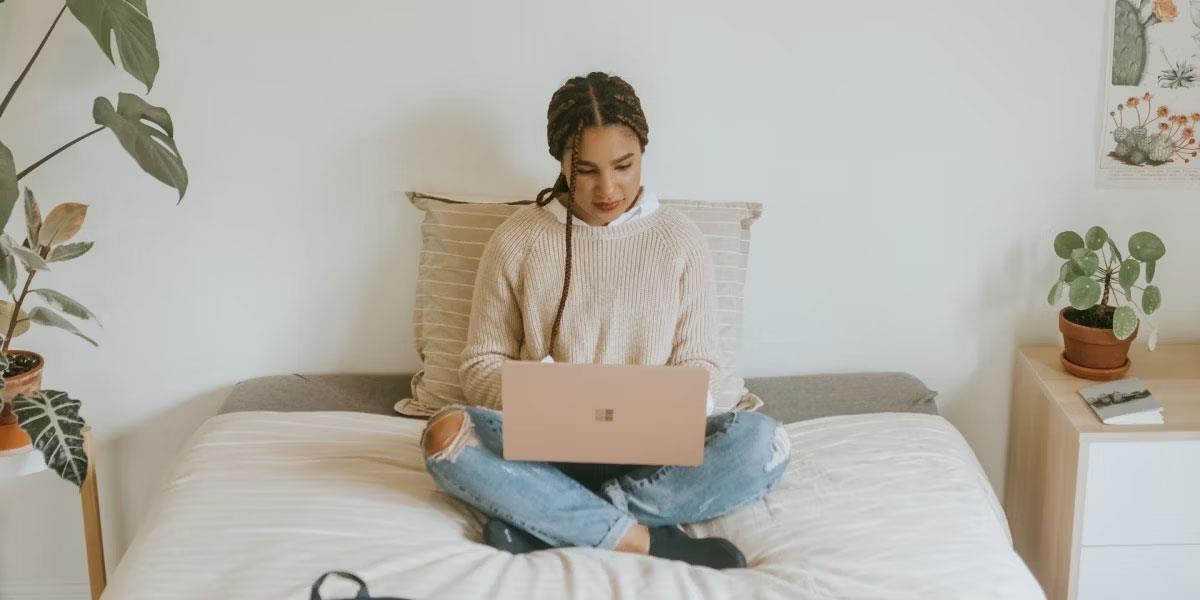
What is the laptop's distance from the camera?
1.53m

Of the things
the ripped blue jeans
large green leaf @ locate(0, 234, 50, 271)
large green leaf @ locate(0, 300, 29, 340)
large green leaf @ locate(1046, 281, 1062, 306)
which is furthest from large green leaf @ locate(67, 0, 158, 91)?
large green leaf @ locate(1046, 281, 1062, 306)

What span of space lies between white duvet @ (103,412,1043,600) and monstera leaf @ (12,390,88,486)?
156mm

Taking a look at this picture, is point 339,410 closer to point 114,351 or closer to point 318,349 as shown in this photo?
point 318,349

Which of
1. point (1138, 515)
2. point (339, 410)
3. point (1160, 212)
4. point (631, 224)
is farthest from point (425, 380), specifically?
point (1160, 212)

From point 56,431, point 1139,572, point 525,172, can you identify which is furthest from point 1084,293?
point 56,431

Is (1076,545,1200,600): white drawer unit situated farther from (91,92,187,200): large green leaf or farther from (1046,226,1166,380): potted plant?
(91,92,187,200): large green leaf

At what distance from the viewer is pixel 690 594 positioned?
1.38 metres

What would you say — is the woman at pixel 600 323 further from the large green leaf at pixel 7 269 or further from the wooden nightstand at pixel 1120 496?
the large green leaf at pixel 7 269

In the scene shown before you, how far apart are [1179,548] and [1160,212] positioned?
61 centimetres

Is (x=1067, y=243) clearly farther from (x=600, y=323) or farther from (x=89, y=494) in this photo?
(x=89, y=494)

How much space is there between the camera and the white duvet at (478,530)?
142 cm

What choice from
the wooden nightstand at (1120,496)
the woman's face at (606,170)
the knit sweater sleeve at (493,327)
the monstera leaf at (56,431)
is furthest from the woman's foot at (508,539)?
the wooden nightstand at (1120,496)

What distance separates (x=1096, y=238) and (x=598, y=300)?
0.87 meters

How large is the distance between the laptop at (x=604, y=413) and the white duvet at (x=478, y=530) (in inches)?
5.5
